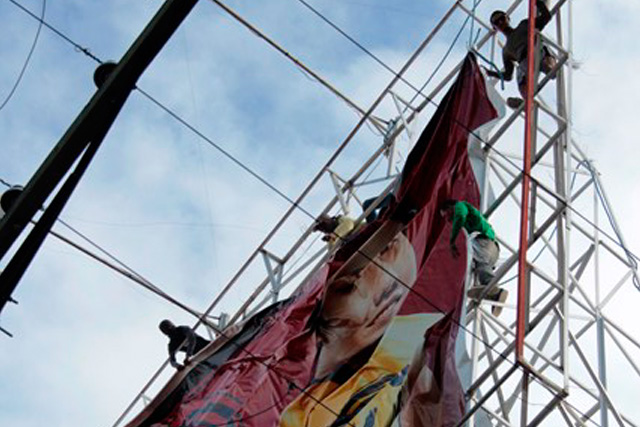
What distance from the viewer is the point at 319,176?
12.7 meters

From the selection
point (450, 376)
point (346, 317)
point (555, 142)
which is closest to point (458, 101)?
point (555, 142)

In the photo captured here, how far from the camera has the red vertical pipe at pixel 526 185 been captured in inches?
320

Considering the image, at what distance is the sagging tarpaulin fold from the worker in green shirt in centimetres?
11

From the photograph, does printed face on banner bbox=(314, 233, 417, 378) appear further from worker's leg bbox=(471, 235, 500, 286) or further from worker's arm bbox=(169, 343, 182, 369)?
worker's arm bbox=(169, 343, 182, 369)

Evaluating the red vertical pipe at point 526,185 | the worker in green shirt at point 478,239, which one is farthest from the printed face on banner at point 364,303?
the red vertical pipe at point 526,185

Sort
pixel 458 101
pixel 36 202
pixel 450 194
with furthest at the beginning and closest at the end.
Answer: pixel 458 101, pixel 450 194, pixel 36 202

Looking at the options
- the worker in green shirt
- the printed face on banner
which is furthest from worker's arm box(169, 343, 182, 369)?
the worker in green shirt

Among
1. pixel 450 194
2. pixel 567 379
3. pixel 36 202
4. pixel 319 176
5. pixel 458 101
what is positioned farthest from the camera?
pixel 319 176

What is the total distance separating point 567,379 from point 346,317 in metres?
2.36

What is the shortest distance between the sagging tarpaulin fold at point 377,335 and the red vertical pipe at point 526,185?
15.3 inches

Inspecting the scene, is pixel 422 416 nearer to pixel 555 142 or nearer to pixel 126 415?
pixel 555 142

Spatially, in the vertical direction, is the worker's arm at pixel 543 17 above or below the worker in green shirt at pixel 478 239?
above

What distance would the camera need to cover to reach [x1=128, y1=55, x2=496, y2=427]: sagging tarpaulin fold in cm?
849

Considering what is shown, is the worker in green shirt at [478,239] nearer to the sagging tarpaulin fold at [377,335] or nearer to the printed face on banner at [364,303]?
the sagging tarpaulin fold at [377,335]
